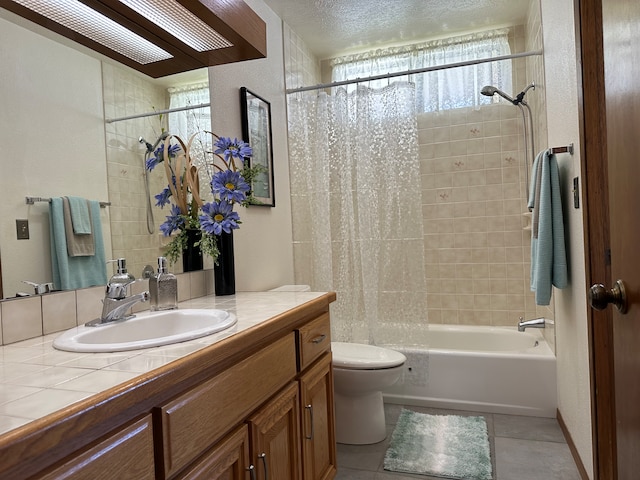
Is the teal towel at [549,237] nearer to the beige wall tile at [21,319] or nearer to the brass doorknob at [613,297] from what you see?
the brass doorknob at [613,297]

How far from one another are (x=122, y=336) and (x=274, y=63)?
2010mm

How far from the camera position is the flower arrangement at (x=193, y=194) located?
64.9 inches

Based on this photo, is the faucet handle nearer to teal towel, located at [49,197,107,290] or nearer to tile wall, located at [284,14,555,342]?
teal towel, located at [49,197,107,290]

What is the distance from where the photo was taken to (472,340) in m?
3.05

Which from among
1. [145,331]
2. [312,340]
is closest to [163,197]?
[145,331]

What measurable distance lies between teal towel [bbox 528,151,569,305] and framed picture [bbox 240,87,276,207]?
1.34 meters

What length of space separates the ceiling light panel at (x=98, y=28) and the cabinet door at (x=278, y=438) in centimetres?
124

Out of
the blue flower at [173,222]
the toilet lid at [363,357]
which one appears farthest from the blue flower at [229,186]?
the toilet lid at [363,357]

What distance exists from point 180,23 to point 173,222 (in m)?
0.69

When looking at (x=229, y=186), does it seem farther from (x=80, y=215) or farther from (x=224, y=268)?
(x=80, y=215)

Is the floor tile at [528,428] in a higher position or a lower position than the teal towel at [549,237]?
lower

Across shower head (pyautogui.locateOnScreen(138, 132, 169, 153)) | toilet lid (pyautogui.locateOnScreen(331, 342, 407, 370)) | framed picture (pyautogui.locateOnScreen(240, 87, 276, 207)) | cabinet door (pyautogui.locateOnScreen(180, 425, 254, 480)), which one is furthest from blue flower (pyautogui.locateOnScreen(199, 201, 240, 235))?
toilet lid (pyautogui.locateOnScreen(331, 342, 407, 370))

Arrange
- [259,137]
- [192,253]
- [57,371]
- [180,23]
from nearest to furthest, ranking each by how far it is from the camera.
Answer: [57,371] → [180,23] → [192,253] → [259,137]

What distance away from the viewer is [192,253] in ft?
6.01
